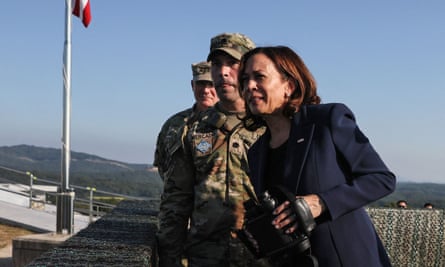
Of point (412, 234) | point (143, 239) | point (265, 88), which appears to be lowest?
point (412, 234)

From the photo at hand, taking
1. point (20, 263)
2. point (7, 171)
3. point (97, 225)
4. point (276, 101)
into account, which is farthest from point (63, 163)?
point (7, 171)

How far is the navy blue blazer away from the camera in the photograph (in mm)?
1911

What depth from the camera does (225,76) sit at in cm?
314

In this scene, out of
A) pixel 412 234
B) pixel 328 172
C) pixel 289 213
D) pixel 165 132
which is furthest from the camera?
pixel 165 132

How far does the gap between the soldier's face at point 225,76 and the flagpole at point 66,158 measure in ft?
23.7

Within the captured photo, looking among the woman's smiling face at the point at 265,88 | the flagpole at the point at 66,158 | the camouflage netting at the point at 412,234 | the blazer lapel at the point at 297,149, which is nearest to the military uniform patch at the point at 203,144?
the woman's smiling face at the point at 265,88

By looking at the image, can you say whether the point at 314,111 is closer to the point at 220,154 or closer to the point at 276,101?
the point at 276,101

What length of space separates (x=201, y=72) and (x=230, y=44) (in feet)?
4.58

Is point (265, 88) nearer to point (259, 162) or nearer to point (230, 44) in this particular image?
point (259, 162)

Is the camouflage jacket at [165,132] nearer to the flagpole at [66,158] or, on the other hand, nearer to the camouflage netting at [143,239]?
the camouflage netting at [143,239]

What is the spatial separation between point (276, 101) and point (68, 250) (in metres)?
1.26

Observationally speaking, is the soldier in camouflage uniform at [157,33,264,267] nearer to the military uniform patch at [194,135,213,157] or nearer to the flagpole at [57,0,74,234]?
the military uniform patch at [194,135,213,157]

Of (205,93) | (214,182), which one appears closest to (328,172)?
(214,182)

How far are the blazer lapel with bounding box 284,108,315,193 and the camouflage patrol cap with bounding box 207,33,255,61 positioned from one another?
3.60ft
